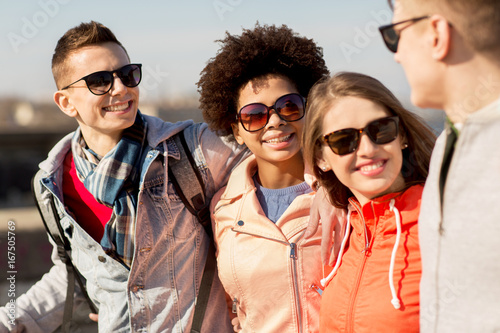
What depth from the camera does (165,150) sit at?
10.0 feet

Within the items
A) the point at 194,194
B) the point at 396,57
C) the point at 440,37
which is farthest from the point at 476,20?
the point at 194,194

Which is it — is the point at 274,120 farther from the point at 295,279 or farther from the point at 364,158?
the point at 295,279

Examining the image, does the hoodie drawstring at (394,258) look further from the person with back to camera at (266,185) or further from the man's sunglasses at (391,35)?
the man's sunglasses at (391,35)

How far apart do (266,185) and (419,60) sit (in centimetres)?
158

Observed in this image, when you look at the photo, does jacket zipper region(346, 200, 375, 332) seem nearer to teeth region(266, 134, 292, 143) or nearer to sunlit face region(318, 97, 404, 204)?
sunlit face region(318, 97, 404, 204)

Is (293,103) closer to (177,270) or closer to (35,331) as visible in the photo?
(177,270)

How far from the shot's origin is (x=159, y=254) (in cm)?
303

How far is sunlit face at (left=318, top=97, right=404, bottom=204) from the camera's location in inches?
88.4

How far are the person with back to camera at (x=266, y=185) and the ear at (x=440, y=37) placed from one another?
4.48ft

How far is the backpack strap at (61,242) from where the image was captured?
3.22 meters

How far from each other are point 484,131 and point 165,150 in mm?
1970

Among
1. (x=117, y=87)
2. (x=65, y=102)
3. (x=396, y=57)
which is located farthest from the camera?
(x=65, y=102)

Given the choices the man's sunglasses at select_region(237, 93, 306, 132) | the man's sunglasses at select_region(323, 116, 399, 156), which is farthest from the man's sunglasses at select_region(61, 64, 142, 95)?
the man's sunglasses at select_region(323, 116, 399, 156)

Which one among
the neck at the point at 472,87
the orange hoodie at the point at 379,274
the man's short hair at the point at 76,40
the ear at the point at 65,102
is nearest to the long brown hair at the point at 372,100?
the orange hoodie at the point at 379,274
